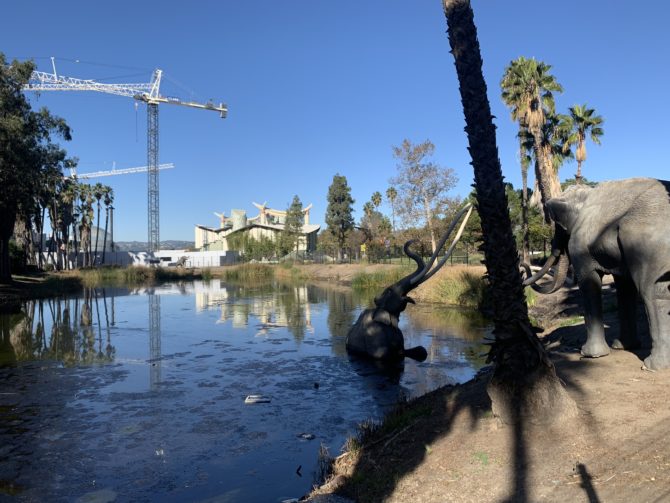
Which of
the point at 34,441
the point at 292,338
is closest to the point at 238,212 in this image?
the point at 292,338

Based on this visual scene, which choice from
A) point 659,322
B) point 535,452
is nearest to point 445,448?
point 535,452

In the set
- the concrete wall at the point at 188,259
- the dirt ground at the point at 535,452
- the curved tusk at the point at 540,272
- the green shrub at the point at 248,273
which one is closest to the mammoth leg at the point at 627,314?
the dirt ground at the point at 535,452

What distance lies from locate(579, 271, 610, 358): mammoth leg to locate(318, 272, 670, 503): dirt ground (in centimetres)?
33

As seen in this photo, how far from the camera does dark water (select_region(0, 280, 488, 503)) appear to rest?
6340 mm

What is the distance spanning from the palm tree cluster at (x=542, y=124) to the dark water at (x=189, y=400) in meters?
11.5

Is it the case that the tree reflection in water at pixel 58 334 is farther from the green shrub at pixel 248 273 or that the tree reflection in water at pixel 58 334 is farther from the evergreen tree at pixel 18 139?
the green shrub at pixel 248 273

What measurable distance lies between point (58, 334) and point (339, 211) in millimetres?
52968

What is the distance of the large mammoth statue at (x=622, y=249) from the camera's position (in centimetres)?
591

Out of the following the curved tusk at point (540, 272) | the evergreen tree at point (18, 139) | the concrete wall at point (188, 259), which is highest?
the evergreen tree at point (18, 139)

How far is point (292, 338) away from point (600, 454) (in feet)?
40.0

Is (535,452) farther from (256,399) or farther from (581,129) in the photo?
(581,129)

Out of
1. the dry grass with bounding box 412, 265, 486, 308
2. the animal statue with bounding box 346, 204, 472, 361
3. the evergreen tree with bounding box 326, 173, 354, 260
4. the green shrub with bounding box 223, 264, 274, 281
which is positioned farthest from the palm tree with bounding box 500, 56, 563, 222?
the evergreen tree with bounding box 326, 173, 354, 260

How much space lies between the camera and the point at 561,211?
730 centimetres

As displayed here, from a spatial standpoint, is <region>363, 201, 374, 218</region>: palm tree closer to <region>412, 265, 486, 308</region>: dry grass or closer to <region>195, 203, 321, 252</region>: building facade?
<region>195, 203, 321, 252</region>: building facade
